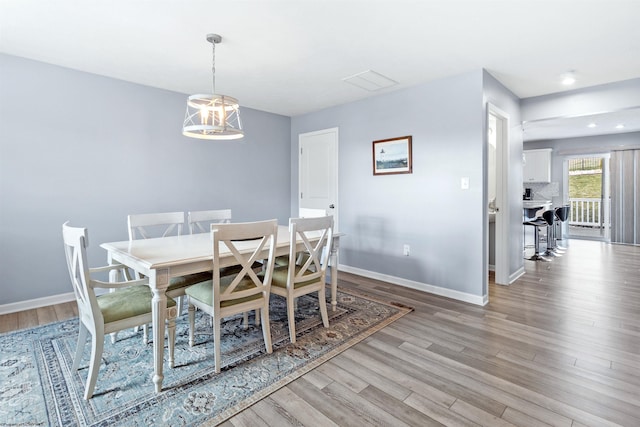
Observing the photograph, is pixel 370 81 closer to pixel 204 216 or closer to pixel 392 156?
pixel 392 156

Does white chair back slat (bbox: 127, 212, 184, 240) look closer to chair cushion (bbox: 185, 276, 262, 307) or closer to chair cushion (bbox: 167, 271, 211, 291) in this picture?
chair cushion (bbox: 167, 271, 211, 291)

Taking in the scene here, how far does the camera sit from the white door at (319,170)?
15.4 feet

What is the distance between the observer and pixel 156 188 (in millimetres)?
3803

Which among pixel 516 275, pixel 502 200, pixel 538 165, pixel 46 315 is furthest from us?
pixel 538 165

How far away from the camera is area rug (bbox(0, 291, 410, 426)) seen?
1.65 meters

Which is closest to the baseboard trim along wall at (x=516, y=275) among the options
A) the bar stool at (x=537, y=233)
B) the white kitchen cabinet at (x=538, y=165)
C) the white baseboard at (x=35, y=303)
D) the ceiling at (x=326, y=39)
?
the bar stool at (x=537, y=233)

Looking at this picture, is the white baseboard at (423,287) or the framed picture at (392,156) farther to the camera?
the framed picture at (392,156)

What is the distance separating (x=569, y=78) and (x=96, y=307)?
4.66m

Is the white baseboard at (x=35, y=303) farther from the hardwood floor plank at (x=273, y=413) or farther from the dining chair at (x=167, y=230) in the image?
the hardwood floor plank at (x=273, y=413)

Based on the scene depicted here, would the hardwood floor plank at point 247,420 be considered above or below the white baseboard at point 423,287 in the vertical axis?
below

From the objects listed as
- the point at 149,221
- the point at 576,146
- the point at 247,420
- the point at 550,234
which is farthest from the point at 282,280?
the point at 576,146

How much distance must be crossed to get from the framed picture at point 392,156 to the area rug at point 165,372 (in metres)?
1.80

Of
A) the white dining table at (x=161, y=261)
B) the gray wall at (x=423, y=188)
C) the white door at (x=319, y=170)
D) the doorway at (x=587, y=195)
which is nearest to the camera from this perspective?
the white dining table at (x=161, y=261)

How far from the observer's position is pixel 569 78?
3.40 metres
